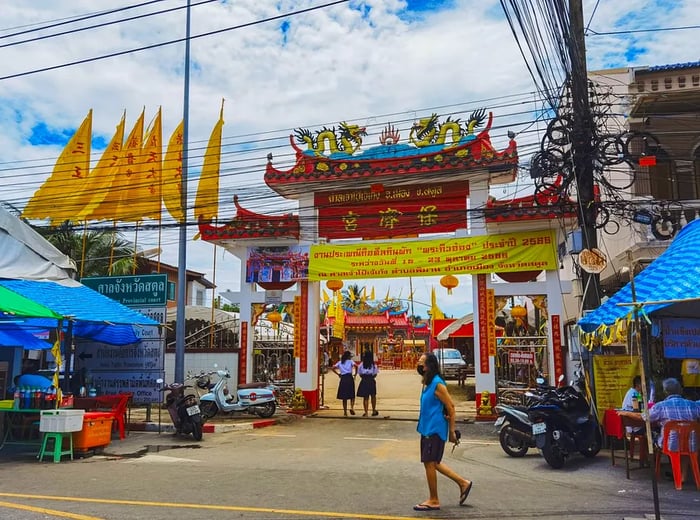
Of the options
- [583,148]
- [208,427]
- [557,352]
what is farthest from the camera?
[557,352]

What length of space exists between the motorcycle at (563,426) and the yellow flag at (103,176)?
14048 mm

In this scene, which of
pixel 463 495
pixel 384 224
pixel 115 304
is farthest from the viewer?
pixel 384 224

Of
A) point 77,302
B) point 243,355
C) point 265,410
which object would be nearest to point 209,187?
point 243,355

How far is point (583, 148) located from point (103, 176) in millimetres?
13654

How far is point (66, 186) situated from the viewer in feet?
59.0

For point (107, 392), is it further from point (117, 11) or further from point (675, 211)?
point (675, 211)

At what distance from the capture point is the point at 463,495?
5.85 m

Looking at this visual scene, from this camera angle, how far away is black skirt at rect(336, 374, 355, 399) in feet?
48.9

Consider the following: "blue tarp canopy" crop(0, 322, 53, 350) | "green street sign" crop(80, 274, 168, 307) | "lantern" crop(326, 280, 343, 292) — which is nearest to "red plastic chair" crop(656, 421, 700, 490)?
"lantern" crop(326, 280, 343, 292)

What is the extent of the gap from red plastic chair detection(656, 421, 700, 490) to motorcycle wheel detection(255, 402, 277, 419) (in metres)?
9.11

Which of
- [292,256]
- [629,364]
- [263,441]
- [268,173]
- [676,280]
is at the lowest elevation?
[263,441]

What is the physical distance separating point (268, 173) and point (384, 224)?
3.28 m

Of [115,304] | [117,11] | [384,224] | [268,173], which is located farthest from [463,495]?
[268,173]

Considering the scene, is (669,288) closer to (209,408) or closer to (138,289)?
(209,408)
